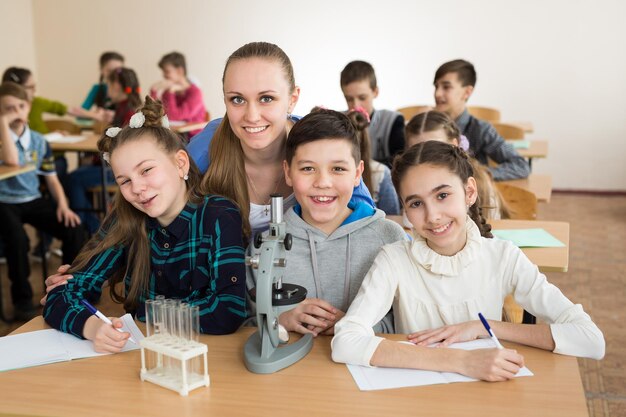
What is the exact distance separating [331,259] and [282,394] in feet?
1.94

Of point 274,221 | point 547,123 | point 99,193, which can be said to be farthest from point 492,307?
point 547,123

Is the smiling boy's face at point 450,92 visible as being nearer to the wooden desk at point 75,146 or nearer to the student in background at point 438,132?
the student in background at point 438,132

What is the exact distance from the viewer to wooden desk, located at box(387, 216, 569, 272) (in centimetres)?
222

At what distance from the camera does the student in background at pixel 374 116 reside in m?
3.94

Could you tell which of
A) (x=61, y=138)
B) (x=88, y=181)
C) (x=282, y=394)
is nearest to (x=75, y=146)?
(x=88, y=181)

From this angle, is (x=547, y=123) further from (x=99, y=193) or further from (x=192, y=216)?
(x=192, y=216)

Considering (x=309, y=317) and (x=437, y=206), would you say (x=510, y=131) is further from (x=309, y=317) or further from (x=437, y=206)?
(x=309, y=317)

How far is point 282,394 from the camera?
1.33m

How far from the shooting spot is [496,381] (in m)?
1.36

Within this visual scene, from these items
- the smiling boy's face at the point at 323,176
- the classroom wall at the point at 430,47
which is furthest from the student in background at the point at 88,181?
the smiling boy's face at the point at 323,176

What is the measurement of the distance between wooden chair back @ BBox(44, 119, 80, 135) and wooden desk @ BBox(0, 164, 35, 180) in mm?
2123

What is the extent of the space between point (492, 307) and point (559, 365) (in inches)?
10.7

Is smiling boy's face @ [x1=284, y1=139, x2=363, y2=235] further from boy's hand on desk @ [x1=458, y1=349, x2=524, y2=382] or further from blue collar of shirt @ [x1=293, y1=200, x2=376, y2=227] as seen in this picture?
boy's hand on desk @ [x1=458, y1=349, x2=524, y2=382]

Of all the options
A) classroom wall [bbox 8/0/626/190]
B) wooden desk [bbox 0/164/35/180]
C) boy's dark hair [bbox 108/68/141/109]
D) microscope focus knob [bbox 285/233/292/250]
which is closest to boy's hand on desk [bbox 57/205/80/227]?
wooden desk [bbox 0/164/35/180]
